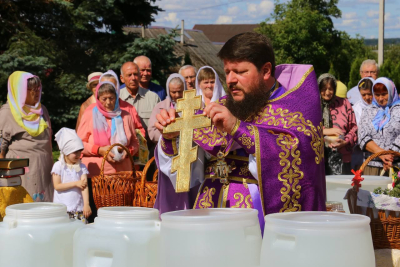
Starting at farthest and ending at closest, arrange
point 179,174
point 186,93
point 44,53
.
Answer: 1. point 44,53
2. point 186,93
3. point 179,174

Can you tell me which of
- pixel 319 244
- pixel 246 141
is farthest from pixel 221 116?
pixel 319 244

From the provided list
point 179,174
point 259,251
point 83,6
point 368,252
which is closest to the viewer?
point 368,252

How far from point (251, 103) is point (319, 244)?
1.39 m

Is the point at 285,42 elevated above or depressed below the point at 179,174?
above

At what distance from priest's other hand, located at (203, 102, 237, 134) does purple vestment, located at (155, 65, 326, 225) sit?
4 centimetres

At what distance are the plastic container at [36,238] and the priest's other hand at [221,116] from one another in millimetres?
807

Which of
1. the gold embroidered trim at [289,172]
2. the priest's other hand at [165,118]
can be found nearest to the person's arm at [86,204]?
the priest's other hand at [165,118]

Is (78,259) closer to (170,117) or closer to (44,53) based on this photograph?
(170,117)

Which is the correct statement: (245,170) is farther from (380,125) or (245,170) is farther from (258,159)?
(380,125)

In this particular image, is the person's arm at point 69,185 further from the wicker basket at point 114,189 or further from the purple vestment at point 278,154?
the purple vestment at point 278,154

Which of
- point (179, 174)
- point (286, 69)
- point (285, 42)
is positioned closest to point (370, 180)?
point (286, 69)

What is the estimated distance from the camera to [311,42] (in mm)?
39969

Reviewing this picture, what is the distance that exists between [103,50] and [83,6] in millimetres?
1005

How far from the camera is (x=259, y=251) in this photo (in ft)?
5.37
